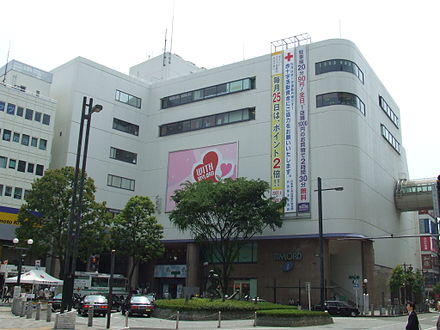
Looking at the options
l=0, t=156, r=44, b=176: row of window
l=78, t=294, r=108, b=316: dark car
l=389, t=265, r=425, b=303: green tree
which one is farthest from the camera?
l=389, t=265, r=425, b=303: green tree

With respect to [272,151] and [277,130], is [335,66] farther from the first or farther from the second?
[272,151]

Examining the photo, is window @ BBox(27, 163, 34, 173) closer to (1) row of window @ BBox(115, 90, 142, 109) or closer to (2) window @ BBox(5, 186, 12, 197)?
(2) window @ BBox(5, 186, 12, 197)

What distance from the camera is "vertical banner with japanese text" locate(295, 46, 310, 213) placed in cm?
5056

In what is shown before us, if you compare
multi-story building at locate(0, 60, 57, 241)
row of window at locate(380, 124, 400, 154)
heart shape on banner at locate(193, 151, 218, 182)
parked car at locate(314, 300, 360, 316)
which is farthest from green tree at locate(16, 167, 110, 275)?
row of window at locate(380, 124, 400, 154)

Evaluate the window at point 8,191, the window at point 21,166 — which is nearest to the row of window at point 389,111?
the window at point 21,166

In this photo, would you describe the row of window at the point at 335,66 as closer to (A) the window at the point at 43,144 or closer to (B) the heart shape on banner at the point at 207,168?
(B) the heart shape on banner at the point at 207,168

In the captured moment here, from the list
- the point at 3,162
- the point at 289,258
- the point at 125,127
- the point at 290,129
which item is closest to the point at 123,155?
the point at 125,127

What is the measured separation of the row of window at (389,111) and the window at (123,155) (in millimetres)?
32586

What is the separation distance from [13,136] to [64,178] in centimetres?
1163

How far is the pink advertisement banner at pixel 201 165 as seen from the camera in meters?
57.2

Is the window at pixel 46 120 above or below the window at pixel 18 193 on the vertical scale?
above

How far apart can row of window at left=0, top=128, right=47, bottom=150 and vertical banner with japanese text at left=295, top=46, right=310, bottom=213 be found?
94.5 feet

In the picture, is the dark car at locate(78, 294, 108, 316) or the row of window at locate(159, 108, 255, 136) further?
the row of window at locate(159, 108, 255, 136)

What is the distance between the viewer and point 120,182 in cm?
6275
